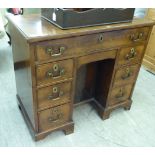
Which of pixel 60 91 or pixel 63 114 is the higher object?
pixel 60 91

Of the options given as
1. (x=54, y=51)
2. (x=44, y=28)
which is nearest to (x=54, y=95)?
(x=54, y=51)

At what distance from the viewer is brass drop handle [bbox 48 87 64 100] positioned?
1.18 meters

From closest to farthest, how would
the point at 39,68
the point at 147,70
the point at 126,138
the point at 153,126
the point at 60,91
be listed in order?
the point at 39,68
the point at 60,91
the point at 126,138
the point at 153,126
the point at 147,70

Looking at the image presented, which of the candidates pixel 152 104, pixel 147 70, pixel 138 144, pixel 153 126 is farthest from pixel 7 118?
pixel 147 70

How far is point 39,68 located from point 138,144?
3.05 ft

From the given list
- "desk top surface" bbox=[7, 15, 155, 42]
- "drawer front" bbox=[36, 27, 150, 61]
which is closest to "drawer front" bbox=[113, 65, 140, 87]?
"drawer front" bbox=[36, 27, 150, 61]

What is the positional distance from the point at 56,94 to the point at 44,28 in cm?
41

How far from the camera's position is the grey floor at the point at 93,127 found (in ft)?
4.60

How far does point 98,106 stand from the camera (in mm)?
1646

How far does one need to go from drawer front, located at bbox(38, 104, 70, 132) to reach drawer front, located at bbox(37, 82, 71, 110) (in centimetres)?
5

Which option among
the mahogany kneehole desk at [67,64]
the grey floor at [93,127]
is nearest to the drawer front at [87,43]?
the mahogany kneehole desk at [67,64]

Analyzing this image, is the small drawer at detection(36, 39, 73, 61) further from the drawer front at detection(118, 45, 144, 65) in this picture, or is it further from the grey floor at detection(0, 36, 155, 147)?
the grey floor at detection(0, 36, 155, 147)

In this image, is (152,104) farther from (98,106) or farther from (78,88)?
(78,88)
